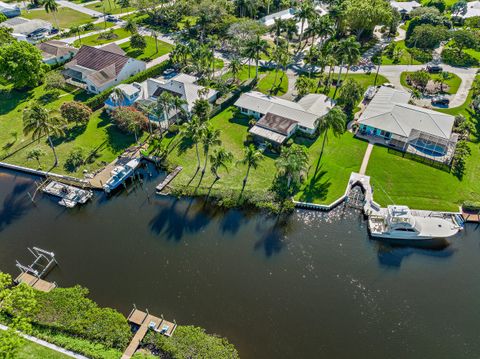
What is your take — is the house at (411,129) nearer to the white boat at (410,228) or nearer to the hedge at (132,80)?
the white boat at (410,228)

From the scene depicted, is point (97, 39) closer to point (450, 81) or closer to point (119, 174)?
point (119, 174)

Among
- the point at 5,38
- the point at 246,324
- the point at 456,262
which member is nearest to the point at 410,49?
the point at 456,262

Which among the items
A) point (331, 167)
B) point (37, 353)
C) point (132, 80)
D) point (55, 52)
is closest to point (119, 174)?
point (37, 353)

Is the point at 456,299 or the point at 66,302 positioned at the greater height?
the point at 66,302

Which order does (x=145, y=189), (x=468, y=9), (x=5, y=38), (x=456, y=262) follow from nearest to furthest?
(x=456, y=262) < (x=145, y=189) < (x=5, y=38) < (x=468, y=9)

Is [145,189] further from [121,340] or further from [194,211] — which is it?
[121,340]

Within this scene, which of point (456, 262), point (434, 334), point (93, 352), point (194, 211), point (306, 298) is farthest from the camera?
point (194, 211)

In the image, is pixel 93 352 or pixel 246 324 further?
pixel 246 324
